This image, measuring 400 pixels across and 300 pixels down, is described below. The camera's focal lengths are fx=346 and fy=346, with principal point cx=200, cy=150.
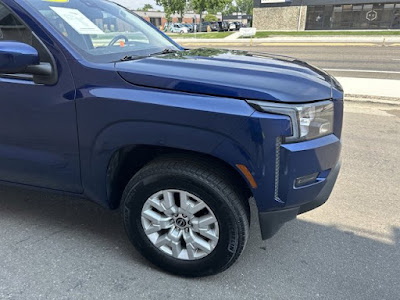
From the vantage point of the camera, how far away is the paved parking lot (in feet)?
7.37

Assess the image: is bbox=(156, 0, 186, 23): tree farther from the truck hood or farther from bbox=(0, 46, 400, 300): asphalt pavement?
the truck hood

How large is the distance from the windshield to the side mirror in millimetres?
253

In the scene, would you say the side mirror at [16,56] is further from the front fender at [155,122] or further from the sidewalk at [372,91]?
the sidewalk at [372,91]

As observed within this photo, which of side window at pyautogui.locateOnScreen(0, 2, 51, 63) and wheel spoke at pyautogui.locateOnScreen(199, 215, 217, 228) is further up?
side window at pyautogui.locateOnScreen(0, 2, 51, 63)

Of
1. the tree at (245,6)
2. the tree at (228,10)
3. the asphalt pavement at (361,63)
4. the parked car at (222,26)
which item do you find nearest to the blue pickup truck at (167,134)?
the asphalt pavement at (361,63)

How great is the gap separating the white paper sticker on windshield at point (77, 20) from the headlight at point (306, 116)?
1401mm

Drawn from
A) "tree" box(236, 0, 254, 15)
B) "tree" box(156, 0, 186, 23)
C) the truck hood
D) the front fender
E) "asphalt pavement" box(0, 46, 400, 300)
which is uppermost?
"tree" box(236, 0, 254, 15)

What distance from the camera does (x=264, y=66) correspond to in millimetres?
2391

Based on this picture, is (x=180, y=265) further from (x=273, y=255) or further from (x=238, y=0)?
(x=238, y=0)

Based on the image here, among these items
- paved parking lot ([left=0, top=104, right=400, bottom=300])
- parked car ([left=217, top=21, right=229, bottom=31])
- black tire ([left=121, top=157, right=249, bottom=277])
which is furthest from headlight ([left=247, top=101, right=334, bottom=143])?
parked car ([left=217, top=21, right=229, bottom=31])

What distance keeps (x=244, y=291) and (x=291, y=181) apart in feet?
2.71

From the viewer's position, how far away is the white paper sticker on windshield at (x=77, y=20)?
8.07 feet

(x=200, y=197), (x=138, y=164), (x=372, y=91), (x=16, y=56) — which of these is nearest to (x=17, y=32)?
(x=16, y=56)

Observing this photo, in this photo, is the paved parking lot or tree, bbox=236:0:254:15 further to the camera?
tree, bbox=236:0:254:15
